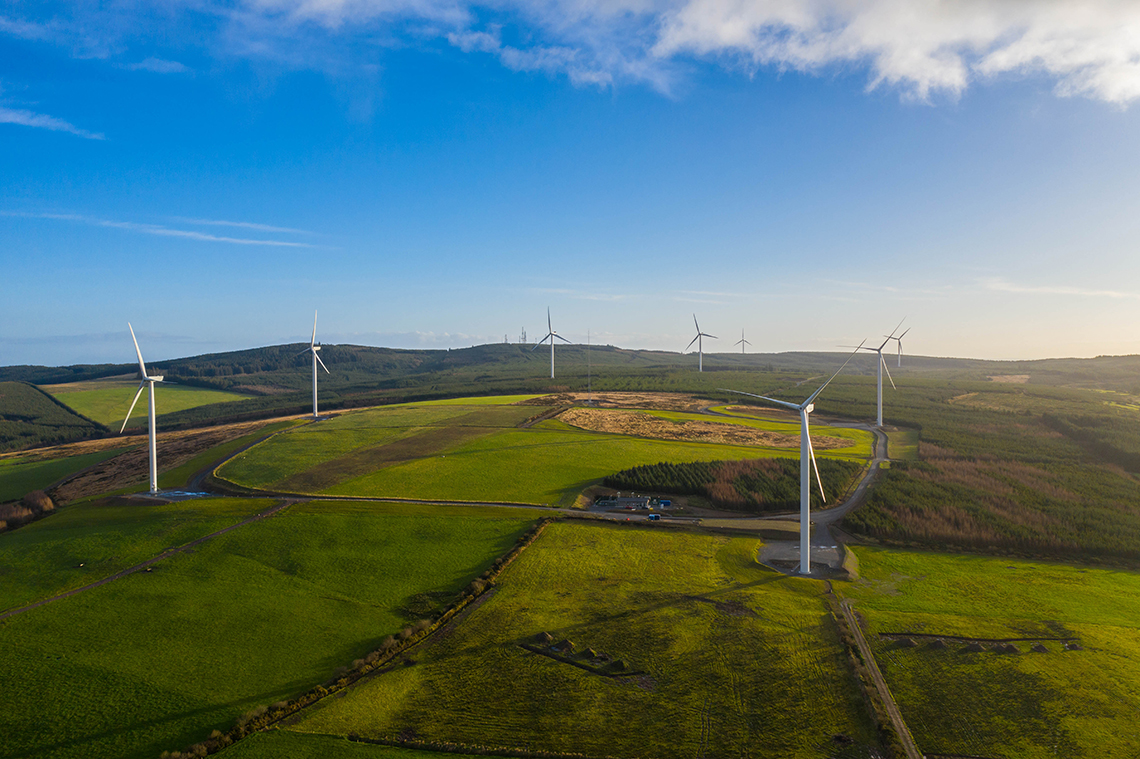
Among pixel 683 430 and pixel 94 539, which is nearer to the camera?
pixel 94 539

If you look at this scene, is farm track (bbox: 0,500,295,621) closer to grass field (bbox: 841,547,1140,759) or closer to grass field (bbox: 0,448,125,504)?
grass field (bbox: 0,448,125,504)

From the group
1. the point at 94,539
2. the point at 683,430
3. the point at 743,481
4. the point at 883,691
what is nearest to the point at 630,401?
the point at 683,430

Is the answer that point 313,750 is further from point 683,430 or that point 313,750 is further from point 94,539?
point 683,430

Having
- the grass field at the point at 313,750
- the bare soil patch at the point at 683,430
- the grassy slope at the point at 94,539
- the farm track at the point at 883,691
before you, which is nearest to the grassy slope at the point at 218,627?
the grass field at the point at 313,750

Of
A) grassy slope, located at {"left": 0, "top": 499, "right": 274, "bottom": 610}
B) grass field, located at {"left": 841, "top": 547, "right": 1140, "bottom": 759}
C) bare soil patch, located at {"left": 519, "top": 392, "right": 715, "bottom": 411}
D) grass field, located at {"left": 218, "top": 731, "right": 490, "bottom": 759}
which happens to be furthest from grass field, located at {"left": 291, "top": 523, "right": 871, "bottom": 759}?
bare soil patch, located at {"left": 519, "top": 392, "right": 715, "bottom": 411}

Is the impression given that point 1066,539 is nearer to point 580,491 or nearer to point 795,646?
point 795,646
